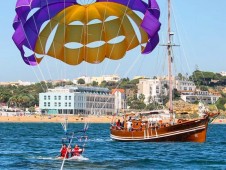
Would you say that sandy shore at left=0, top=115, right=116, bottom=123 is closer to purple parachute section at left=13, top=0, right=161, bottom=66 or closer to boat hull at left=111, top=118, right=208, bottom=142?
boat hull at left=111, top=118, right=208, bottom=142

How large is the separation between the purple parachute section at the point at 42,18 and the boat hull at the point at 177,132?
65.2 feet

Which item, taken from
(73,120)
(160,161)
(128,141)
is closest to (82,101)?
(73,120)

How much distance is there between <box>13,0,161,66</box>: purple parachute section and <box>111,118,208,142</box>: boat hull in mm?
19859

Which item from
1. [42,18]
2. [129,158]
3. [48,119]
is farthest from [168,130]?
[48,119]

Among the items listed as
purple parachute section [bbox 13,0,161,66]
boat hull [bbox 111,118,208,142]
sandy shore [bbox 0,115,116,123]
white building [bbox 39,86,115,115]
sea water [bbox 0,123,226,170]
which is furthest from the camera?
white building [bbox 39,86,115,115]

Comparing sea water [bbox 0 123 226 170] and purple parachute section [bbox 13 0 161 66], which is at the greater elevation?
purple parachute section [bbox 13 0 161 66]

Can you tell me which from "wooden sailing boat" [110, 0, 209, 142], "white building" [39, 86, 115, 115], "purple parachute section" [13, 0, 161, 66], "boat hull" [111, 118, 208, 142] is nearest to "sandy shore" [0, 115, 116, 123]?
"white building" [39, 86, 115, 115]

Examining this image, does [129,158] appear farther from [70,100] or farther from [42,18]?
[70,100]

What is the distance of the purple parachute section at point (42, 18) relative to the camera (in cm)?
3490

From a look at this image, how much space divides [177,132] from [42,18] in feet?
75.6

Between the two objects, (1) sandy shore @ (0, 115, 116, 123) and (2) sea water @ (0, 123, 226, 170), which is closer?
(2) sea water @ (0, 123, 226, 170)

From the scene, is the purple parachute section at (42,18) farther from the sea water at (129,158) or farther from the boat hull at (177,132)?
the boat hull at (177,132)

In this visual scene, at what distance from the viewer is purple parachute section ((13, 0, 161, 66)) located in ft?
114

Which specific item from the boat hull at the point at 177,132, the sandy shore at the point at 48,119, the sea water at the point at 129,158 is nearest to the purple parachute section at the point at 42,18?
the sea water at the point at 129,158
